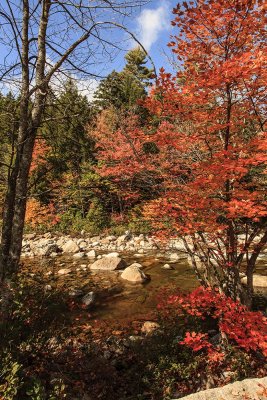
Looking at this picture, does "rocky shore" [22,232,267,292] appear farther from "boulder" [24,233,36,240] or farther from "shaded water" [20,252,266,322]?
"shaded water" [20,252,266,322]

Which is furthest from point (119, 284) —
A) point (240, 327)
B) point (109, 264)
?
point (240, 327)

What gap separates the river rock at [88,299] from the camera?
8.55 metres

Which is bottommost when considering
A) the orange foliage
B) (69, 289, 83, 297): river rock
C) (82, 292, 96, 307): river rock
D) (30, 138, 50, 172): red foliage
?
(69, 289, 83, 297): river rock

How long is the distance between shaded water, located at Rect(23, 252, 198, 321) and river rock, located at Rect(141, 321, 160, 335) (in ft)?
2.59

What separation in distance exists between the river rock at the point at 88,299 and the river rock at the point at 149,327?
2.17 metres

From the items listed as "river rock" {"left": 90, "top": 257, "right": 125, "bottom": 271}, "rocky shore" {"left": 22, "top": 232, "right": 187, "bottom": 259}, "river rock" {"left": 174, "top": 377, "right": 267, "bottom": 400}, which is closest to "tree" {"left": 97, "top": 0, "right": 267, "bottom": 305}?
"river rock" {"left": 174, "top": 377, "right": 267, "bottom": 400}

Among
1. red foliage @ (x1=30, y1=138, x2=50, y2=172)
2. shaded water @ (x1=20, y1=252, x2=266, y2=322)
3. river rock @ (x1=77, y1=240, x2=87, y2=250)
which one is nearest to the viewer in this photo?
shaded water @ (x1=20, y1=252, x2=266, y2=322)

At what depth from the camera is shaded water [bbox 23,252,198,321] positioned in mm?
8102

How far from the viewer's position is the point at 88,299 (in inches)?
345

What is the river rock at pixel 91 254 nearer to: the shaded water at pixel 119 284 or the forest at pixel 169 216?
the shaded water at pixel 119 284

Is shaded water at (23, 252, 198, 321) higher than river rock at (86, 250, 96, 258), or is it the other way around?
shaded water at (23, 252, 198, 321)

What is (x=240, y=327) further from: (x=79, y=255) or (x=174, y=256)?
(x=79, y=255)

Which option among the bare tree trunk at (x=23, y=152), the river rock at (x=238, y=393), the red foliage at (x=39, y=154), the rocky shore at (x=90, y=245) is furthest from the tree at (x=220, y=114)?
the red foliage at (x=39, y=154)

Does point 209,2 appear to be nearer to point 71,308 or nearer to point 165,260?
point 71,308
